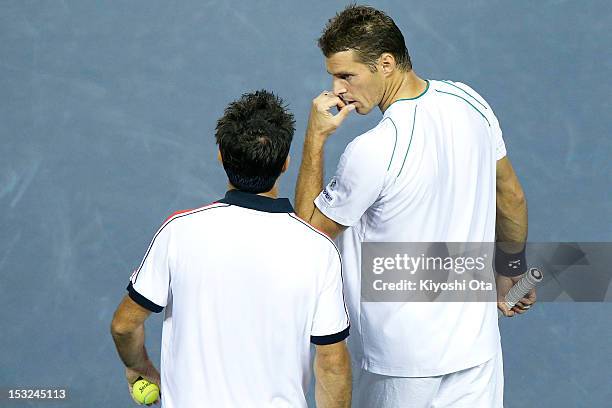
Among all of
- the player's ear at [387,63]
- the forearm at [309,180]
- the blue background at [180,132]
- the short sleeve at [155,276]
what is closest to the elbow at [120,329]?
the short sleeve at [155,276]

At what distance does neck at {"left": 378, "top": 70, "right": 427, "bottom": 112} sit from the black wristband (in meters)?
0.84

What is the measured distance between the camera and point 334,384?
3.47 m

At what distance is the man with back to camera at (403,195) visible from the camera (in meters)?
3.74

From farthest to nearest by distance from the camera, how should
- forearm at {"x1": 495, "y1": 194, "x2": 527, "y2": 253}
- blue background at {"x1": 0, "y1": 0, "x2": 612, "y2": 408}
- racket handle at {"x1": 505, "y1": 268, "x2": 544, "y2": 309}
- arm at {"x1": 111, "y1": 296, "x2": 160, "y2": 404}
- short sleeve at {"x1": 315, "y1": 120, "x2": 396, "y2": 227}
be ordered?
blue background at {"x1": 0, "y1": 0, "x2": 612, "y2": 408}
forearm at {"x1": 495, "y1": 194, "x2": 527, "y2": 253}
racket handle at {"x1": 505, "y1": 268, "x2": 544, "y2": 309}
short sleeve at {"x1": 315, "y1": 120, "x2": 396, "y2": 227}
arm at {"x1": 111, "y1": 296, "x2": 160, "y2": 404}

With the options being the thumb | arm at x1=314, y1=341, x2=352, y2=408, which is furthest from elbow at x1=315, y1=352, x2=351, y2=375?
the thumb

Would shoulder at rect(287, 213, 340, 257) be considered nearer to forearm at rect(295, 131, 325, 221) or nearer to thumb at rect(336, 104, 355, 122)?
forearm at rect(295, 131, 325, 221)

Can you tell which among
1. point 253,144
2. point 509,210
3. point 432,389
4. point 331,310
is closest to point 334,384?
point 331,310

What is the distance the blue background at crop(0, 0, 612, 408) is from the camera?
19.4 feet

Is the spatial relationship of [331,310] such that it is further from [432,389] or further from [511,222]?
[511,222]

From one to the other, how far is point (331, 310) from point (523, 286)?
3.82ft

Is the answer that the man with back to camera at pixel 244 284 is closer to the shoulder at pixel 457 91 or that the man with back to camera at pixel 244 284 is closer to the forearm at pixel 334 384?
the forearm at pixel 334 384

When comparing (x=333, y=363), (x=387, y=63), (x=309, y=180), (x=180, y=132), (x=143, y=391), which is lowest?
(x=143, y=391)

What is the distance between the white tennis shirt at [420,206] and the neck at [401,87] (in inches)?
1.3

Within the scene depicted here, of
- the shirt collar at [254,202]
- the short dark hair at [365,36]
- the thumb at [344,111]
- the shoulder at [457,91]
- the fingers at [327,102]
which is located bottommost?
the shirt collar at [254,202]
